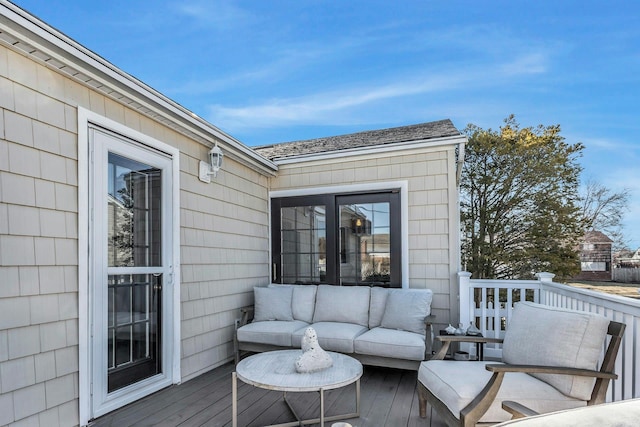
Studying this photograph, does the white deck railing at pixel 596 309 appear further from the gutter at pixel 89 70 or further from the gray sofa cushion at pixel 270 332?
the gutter at pixel 89 70

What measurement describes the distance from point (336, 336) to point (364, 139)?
291 cm

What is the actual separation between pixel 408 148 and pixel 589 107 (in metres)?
7.81

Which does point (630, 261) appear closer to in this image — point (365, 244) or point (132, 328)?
point (365, 244)

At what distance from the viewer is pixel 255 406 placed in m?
3.03

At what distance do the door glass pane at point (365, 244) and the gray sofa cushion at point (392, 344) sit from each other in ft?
3.72

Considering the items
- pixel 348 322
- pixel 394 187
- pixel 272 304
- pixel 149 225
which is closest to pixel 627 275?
pixel 394 187

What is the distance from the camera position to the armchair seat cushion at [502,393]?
6.79ft

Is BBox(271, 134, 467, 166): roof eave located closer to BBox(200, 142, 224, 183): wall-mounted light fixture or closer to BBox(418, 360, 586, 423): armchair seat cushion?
BBox(200, 142, 224, 183): wall-mounted light fixture

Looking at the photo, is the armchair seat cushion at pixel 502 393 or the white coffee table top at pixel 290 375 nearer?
the armchair seat cushion at pixel 502 393

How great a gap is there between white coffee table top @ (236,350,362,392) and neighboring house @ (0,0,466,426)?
1147mm

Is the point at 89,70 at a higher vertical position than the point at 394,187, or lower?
higher

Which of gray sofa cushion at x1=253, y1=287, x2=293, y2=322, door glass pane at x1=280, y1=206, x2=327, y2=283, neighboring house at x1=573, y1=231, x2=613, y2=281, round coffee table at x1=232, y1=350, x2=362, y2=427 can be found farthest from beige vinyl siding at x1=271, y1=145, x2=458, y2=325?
neighboring house at x1=573, y1=231, x2=613, y2=281

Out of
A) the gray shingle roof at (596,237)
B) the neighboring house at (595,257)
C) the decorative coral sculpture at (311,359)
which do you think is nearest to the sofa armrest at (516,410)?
the decorative coral sculpture at (311,359)

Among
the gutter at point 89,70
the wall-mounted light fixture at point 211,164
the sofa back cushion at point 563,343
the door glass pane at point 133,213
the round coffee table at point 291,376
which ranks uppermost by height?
the gutter at point 89,70
